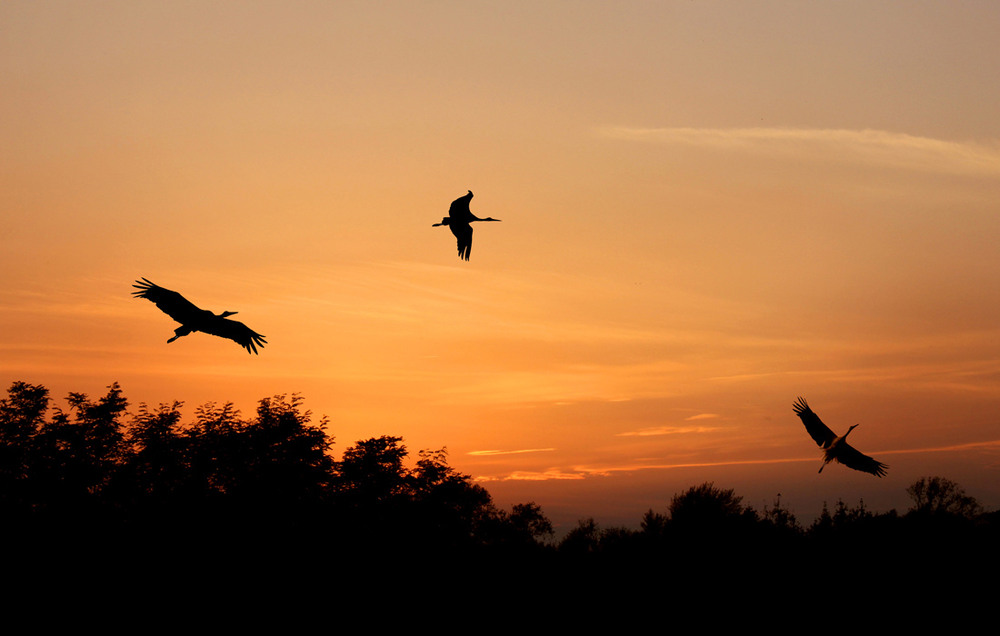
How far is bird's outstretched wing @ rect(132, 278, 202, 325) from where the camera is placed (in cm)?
1727

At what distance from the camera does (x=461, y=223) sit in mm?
21312

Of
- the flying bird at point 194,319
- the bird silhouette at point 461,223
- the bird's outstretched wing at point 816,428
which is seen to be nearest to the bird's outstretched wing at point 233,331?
the flying bird at point 194,319

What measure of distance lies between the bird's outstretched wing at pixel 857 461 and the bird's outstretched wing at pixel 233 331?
14.4 metres

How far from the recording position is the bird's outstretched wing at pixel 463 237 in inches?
816

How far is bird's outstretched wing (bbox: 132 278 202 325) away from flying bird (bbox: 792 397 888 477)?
584 inches

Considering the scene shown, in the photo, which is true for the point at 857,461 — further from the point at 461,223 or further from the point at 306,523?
the point at 306,523

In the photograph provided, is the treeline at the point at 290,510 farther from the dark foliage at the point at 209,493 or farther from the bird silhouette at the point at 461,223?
the bird silhouette at the point at 461,223

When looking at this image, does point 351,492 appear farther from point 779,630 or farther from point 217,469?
point 779,630

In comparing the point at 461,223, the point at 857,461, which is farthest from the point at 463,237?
the point at 857,461

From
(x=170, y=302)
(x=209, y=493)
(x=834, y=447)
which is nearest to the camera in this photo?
(x=170, y=302)

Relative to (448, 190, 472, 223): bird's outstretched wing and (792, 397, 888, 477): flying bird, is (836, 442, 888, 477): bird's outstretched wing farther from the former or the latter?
(448, 190, 472, 223): bird's outstretched wing

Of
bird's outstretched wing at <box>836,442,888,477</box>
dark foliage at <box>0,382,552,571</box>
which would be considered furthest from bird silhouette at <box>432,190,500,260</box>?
dark foliage at <box>0,382,552,571</box>

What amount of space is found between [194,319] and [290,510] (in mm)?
39797

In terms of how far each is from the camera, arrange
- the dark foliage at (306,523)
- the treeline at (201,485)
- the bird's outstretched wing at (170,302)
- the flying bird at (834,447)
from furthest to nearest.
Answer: the treeline at (201,485) → the dark foliage at (306,523) → the flying bird at (834,447) → the bird's outstretched wing at (170,302)
